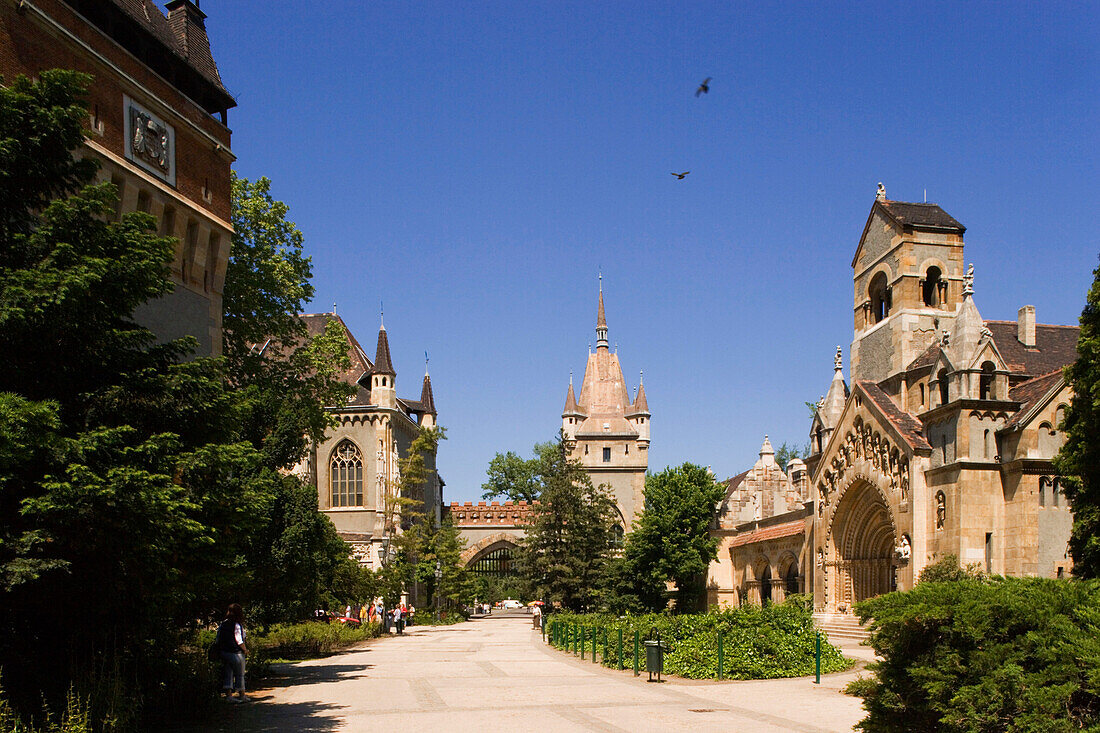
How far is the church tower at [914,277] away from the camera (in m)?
33.3

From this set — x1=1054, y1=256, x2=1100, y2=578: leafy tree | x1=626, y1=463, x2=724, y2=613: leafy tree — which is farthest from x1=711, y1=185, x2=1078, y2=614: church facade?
x1=1054, y1=256, x2=1100, y2=578: leafy tree

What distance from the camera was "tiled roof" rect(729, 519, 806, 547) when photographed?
39375 mm

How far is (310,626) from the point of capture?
94.2 feet

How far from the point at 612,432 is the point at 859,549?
48341mm

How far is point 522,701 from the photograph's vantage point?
16.3 m

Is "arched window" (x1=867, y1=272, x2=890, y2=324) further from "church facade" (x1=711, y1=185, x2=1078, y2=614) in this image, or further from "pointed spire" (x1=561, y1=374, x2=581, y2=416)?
"pointed spire" (x1=561, y1=374, x2=581, y2=416)

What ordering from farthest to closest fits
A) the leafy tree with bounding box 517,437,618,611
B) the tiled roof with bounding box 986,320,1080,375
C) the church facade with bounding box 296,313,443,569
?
the church facade with bounding box 296,313,443,569
the leafy tree with bounding box 517,437,618,611
the tiled roof with bounding box 986,320,1080,375

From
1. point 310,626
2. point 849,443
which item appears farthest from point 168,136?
point 849,443

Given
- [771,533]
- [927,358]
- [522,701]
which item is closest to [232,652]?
[522,701]

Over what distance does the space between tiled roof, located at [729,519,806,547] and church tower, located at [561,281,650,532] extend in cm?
3244

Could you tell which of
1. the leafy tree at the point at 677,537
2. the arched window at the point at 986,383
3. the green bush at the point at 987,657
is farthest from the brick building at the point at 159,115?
the leafy tree at the point at 677,537

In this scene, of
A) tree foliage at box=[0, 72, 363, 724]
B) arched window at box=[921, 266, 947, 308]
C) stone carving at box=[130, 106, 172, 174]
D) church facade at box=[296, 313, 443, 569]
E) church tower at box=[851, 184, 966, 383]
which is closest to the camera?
tree foliage at box=[0, 72, 363, 724]

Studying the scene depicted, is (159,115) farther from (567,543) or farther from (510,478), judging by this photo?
(510,478)

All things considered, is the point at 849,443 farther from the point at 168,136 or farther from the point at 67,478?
the point at 67,478
